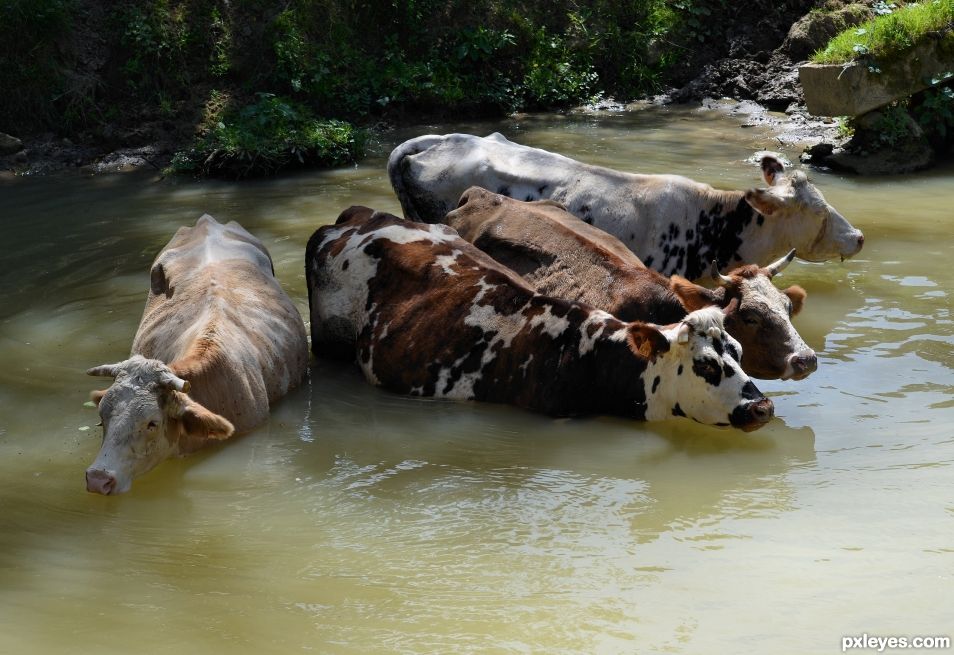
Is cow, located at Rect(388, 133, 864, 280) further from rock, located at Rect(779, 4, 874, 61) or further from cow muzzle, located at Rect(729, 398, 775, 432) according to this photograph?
rock, located at Rect(779, 4, 874, 61)

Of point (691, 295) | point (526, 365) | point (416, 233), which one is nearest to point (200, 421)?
point (526, 365)

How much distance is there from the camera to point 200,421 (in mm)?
6164

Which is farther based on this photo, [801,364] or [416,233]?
[416,233]

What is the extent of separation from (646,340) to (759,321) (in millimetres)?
977

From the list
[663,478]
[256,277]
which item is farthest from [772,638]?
[256,277]

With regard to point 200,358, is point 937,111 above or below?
above

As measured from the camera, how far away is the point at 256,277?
816cm

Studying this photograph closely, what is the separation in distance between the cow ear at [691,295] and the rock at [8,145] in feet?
35.3

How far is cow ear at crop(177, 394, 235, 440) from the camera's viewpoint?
6156 mm

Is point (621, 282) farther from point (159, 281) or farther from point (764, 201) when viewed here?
point (159, 281)

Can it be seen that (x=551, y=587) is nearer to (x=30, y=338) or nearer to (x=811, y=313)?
(x=811, y=313)

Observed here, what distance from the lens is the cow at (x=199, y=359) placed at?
6.07m

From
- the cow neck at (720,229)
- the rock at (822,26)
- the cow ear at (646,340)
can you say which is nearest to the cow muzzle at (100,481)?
the cow ear at (646,340)

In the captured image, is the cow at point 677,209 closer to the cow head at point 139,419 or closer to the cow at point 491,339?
the cow at point 491,339
